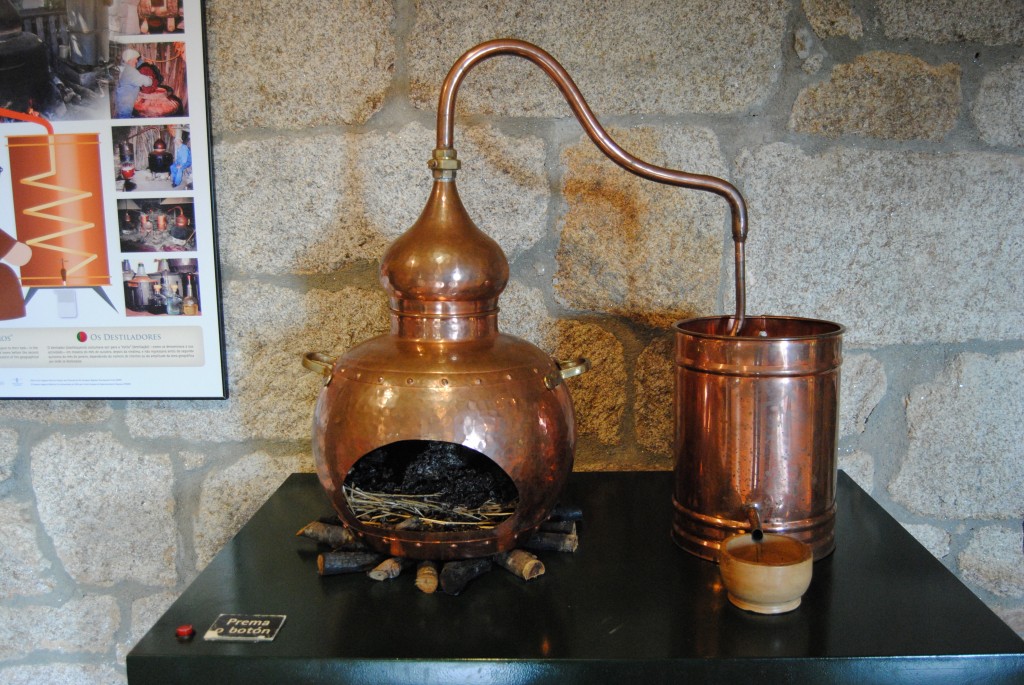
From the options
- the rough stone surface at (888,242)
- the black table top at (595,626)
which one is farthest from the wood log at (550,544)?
the rough stone surface at (888,242)

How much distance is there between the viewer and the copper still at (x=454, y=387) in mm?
965

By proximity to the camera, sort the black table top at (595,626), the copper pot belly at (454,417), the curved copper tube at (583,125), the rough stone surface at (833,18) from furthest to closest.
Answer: the rough stone surface at (833,18) → the curved copper tube at (583,125) → the copper pot belly at (454,417) → the black table top at (595,626)

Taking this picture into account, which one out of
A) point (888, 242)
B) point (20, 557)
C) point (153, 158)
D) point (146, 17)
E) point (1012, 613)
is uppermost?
point (146, 17)

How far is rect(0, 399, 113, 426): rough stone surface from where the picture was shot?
4.78 feet

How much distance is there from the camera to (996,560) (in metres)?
1.47

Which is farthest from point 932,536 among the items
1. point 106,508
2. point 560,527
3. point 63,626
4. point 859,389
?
point 63,626

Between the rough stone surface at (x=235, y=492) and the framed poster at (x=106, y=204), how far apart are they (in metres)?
0.15

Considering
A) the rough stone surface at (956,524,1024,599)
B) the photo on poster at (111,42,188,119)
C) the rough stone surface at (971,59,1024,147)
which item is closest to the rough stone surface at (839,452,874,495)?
the rough stone surface at (956,524,1024,599)

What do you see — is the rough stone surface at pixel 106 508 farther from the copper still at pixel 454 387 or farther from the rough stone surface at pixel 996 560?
the rough stone surface at pixel 996 560

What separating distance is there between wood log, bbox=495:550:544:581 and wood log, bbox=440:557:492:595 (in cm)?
2

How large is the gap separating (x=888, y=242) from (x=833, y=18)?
0.38m

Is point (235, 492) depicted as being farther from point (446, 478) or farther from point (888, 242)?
point (888, 242)

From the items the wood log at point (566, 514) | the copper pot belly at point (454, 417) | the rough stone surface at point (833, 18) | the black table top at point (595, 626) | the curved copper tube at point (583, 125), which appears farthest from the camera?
the rough stone surface at point (833, 18)

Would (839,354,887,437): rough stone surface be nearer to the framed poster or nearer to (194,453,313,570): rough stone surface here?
(194,453,313,570): rough stone surface
